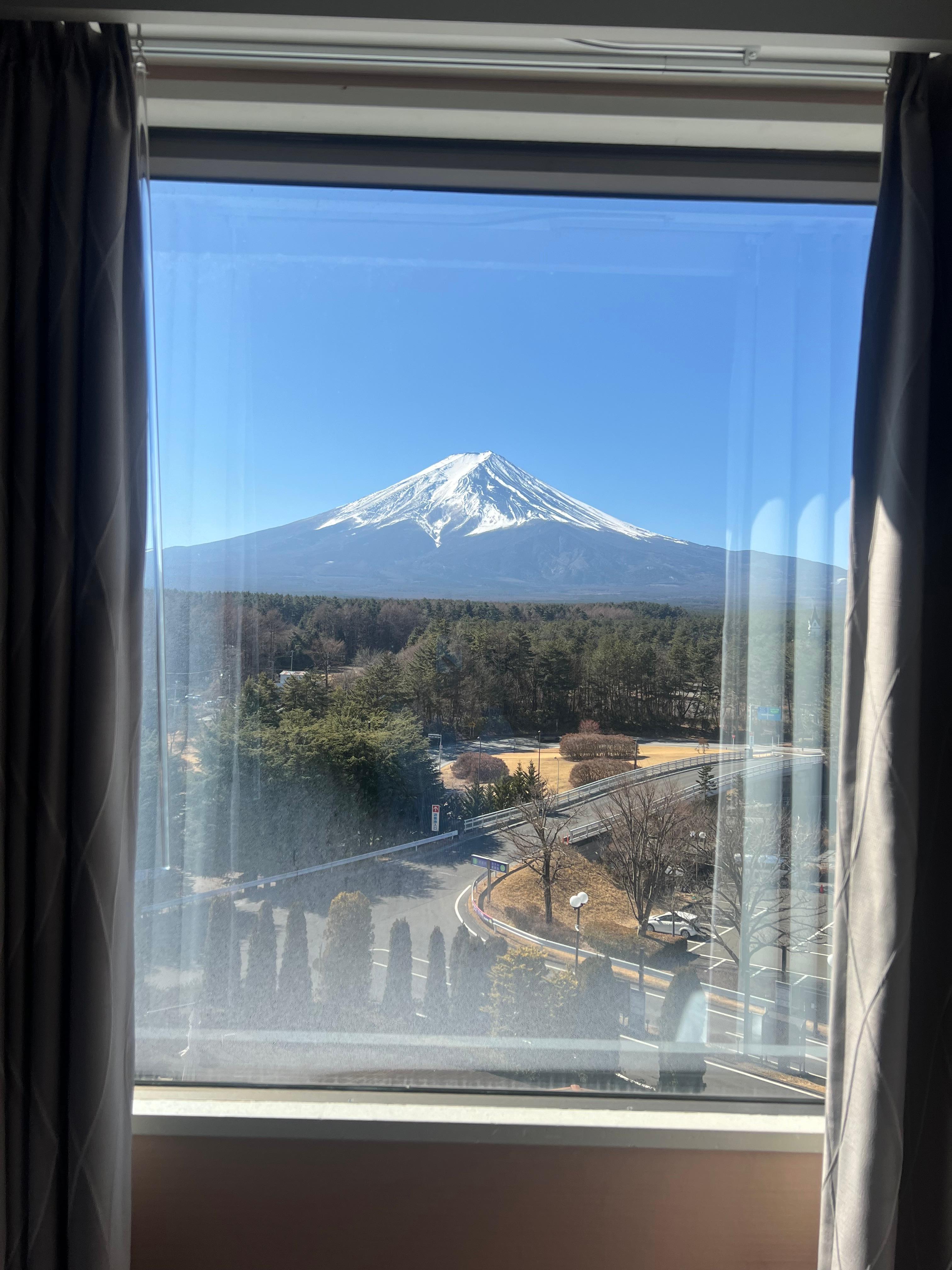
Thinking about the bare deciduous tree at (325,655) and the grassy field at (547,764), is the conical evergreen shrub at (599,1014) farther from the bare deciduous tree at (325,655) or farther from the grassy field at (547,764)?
the bare deciduous tree at (325,655)

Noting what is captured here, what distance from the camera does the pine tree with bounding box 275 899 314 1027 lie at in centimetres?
124

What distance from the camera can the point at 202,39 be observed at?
3.50 ft

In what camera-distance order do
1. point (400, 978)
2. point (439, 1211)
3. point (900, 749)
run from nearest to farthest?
1. point (900, 749)
2. point (439, 1211)
3. point (400, 978)

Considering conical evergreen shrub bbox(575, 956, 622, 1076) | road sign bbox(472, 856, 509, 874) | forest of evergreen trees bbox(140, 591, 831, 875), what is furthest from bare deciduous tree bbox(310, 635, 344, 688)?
conical evergreen shrub bbox(575, 956, 622, 1076)

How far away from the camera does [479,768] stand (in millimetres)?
1265

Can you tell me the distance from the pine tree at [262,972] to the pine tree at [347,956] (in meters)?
0.09

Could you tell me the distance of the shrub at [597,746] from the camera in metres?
1.27

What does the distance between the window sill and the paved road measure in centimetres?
5

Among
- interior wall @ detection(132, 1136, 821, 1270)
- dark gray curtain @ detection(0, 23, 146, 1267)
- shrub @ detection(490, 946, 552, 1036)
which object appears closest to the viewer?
dark gray curtain @ detection(0, 23, 146, 1267)

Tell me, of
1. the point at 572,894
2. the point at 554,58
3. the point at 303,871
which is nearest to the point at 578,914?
the point at 572,894

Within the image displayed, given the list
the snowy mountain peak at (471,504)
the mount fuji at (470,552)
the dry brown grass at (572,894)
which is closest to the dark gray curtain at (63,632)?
the mount fuji at (470,552)

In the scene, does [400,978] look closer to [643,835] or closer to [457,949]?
[457,949]

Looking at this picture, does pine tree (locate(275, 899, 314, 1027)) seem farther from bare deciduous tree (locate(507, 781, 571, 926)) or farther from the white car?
the white car

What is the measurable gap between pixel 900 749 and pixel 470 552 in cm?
80
